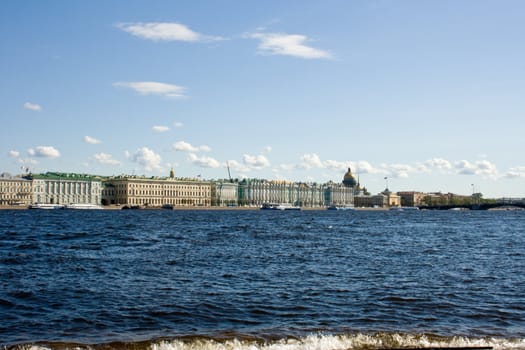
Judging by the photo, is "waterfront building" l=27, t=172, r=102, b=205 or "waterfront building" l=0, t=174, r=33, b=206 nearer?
"waterfront building" l=0, t=174, r=33, b=206

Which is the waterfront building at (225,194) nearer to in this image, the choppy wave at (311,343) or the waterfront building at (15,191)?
the waterfront building at (15,191)

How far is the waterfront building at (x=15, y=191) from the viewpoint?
12588cm

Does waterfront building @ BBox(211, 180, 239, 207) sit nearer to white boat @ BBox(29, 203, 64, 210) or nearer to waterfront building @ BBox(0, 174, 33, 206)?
white boat @ BBox(29, 203, 64, 210)

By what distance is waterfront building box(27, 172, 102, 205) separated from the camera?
433ft

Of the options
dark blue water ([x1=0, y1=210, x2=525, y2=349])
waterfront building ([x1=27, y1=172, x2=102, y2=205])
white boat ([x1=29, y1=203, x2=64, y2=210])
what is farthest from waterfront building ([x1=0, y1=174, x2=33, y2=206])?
dark blue water ([x1=0, y1=210, x2=525, y2=349])

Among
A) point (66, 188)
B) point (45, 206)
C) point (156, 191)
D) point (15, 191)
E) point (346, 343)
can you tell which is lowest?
point (346, 343)

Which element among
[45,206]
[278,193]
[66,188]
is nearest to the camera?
[45,206]

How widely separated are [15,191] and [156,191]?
1396 inches

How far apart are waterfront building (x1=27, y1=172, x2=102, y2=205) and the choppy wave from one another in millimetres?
127573

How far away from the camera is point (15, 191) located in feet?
419

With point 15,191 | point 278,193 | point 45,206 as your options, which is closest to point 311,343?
point 45,206

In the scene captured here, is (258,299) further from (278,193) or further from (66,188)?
(278,193)

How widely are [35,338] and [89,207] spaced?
392 feet

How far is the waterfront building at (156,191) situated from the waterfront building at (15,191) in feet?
73.4
